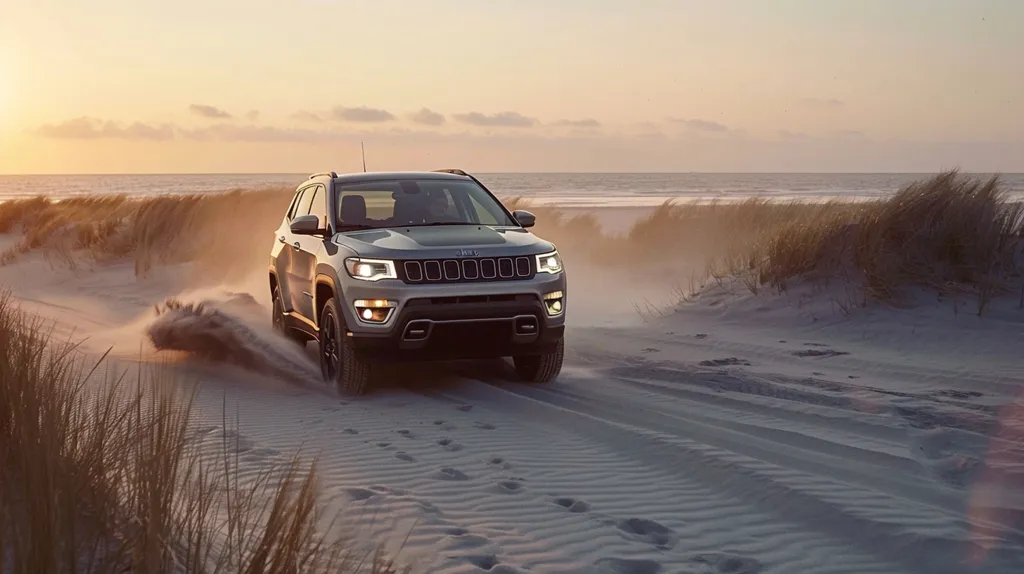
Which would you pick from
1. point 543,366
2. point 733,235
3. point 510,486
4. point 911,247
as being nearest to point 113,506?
point 510,486

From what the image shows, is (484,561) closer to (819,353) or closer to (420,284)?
(420,284)

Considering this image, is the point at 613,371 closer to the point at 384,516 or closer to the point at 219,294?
the point at 384,516

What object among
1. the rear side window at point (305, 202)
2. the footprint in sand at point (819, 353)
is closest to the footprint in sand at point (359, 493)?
the rear side window at point (305, 202)

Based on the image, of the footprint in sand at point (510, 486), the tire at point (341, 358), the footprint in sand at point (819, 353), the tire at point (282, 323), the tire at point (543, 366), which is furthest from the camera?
the tire at point (282, 323)

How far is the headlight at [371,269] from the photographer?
806 cm

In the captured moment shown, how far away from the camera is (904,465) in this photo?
20.2 feet

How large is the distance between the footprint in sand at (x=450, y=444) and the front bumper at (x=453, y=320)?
1203mm

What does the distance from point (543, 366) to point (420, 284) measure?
5.05 ft

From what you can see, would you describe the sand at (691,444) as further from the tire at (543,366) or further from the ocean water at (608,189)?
the ocean water at (608,189)

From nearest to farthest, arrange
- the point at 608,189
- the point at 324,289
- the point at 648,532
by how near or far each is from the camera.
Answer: the point at 648,532 < the point at 324,289 < the point at 608,189

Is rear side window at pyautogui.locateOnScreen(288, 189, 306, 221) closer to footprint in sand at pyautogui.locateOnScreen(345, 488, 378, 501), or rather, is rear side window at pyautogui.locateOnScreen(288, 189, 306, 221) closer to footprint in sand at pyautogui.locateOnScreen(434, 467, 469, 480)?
footprint in sand at pyautogui.locateOnScreen(434, 467, 469, 480)

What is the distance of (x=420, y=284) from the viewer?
26.3 ft

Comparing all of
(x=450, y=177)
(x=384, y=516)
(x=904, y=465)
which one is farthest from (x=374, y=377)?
(x=904, y=465)

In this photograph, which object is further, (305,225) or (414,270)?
(305,225)
